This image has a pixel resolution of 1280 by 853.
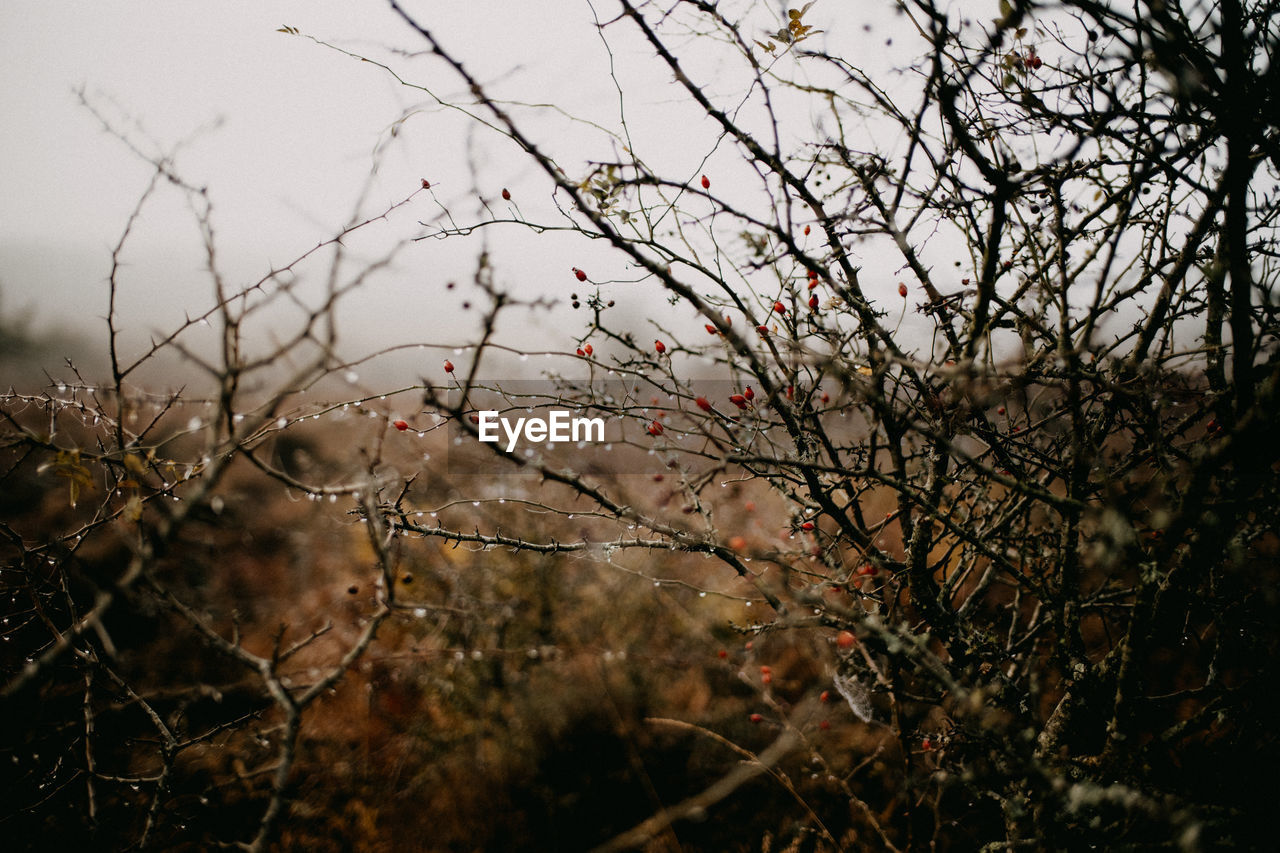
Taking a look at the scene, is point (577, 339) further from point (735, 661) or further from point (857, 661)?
point (735, 661)

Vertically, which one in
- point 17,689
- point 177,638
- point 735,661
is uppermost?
point 177,638

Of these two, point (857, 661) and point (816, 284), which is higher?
point (816, 284)

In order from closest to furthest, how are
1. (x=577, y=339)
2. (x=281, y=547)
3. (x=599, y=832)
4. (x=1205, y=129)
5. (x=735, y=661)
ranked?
1. (x=1205, y=129)
2. (x=577, y=339)
3. (x=599, y=832)
4. (x=735, y=661)
5. (x=281, y=547)

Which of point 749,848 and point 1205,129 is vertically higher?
point 1205,129

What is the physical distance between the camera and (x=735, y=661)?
4.68m

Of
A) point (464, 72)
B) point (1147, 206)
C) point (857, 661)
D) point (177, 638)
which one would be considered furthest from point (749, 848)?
point (177, 638)

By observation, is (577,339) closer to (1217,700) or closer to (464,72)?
(464,72)

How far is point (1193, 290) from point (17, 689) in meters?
3.02

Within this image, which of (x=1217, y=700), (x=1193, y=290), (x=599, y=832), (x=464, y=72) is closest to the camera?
(x=464, y=72)

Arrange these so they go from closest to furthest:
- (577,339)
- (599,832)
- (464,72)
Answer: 1. (464,72)
2. (577,339)
3. (599,832)

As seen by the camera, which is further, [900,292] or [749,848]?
[749,848]

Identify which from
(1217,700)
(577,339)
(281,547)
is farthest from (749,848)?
(281,547)

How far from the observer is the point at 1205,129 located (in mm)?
1426

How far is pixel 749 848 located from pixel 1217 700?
2830mm
